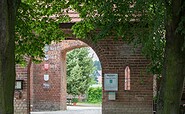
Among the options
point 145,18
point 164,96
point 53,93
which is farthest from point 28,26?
point 53,93

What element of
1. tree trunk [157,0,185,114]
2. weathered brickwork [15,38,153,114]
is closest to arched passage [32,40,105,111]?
weathered brickwork [15,38,153,114]

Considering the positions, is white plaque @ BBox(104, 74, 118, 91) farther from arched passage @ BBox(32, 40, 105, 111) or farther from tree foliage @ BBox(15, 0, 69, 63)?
arched passage @ BBox(32, 40, 105, 111)

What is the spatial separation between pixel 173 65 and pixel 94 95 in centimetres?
2529

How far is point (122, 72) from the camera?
40.6 ft

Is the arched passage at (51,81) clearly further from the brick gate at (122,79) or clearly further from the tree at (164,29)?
the tree at (164,29)

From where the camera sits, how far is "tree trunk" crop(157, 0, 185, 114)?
284 inches

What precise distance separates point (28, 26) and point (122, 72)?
3759 mm

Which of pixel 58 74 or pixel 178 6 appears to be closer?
pixel 178 6

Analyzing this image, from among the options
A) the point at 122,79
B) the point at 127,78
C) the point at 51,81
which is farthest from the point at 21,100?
the point at 51,81

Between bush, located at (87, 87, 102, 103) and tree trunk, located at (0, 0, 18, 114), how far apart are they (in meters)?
25.2

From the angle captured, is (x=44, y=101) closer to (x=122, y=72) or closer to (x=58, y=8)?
(x=122, y=72)

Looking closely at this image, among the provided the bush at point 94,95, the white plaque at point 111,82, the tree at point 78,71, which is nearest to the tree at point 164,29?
the white plaque at point 111,82

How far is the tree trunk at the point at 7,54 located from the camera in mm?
6148

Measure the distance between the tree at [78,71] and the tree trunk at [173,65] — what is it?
20.2 meters
